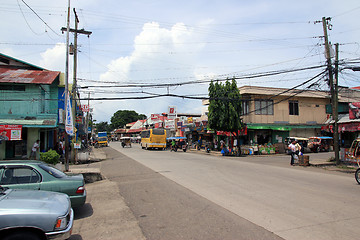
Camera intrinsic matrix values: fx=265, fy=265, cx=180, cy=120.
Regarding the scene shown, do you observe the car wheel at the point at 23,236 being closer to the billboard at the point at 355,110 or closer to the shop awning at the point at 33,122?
the shop awning at the point at 33,122

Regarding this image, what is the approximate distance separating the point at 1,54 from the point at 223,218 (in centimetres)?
2531

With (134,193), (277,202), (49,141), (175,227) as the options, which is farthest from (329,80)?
(49,141)

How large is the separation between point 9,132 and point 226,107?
62.2 feet

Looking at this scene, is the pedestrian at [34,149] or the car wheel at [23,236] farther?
the pedestrian at [34,149]

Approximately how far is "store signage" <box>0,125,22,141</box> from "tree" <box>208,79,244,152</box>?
17111mm

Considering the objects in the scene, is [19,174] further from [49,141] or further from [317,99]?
[317,99]

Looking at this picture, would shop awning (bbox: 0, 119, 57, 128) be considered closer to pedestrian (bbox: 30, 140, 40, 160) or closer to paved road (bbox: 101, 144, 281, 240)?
pedestrian (bbox: 30, 140, 40, 160)

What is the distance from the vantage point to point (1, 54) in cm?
2328

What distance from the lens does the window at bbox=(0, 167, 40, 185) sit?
582 centimetres

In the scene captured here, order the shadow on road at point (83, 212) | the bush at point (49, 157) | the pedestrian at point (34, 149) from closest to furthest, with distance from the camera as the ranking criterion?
the shadow on road at point (83, 212)
the bush at point (49, 157)
the pedestrian at point (34, 149)

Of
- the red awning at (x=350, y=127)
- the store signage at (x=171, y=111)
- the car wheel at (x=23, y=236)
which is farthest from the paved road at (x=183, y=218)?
the store signage at (x=171, y=111)

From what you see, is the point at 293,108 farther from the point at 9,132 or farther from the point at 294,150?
the point at 9,132

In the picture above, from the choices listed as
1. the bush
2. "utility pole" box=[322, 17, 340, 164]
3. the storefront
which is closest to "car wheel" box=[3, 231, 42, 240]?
the bush

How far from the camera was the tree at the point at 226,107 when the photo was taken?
2702cm
